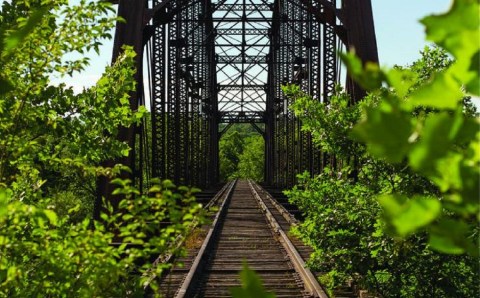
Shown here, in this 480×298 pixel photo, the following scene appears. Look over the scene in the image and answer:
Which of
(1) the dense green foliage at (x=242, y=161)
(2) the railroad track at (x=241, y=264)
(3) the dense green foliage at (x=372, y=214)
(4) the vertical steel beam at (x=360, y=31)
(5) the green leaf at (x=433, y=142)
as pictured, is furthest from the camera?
(1) the dense green foliage at (x=242, y=161)

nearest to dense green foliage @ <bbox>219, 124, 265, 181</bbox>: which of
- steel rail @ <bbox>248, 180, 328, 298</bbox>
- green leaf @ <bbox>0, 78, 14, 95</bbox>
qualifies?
steel rail @ <bbox>248, 180, 328, 298</bbox>

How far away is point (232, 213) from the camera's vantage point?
19.8 metres

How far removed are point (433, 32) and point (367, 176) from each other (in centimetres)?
513

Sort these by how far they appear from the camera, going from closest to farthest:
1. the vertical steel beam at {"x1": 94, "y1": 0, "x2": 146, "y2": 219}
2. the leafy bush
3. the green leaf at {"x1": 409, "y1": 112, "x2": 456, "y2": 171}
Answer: the green leaf at {"x1": 409, "y1": 112, "x2": 456, "y2": 171} → the leafy bush → the vertical steel beam at {"x1": 94, "y1": 0, "x2": 146, "y2": 219}

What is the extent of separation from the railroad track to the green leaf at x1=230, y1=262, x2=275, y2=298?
443cm

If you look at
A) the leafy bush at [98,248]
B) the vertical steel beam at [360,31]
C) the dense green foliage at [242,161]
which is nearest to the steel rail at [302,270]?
the vertical steel beam at [360,31]

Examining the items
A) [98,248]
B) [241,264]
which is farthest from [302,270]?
[98,248]

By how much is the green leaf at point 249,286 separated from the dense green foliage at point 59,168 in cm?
76

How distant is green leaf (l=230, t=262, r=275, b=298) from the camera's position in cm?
86

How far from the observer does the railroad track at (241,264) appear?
791cm

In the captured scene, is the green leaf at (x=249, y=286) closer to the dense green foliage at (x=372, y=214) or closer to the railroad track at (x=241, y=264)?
the dense green foliage at (x=372, y=214)

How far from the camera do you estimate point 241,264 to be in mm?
10180

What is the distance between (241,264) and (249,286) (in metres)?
9.51

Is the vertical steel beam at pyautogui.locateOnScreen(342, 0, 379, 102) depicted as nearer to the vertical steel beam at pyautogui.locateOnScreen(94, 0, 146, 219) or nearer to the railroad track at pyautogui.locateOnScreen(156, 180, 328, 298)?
the railroad track at pyautogui.locateOnScreen(156, 180, 328, 298)
